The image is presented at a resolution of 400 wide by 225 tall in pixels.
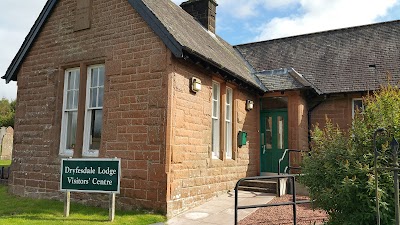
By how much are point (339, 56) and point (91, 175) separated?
39.0ft

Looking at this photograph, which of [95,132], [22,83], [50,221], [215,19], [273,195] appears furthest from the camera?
[215,19]

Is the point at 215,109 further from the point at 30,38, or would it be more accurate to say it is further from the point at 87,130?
the point at 30,38

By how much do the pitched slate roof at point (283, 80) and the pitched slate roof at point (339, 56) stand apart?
41.8 inches

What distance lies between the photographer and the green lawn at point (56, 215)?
7082 mm

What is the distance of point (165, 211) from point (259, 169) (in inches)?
238

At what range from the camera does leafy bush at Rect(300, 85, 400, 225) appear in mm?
4969

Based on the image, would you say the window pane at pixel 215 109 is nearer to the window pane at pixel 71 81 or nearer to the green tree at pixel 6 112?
the window pane at pixel 71 81

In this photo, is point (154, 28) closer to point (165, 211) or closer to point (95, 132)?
point (95, 132)

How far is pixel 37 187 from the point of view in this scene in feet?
32.0

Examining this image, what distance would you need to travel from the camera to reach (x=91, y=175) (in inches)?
295

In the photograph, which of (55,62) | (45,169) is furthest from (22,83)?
(45,169)

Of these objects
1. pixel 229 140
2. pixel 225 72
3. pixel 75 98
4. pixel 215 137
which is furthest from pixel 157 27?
pixel 229 140

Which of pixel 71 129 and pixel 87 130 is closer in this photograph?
pixel 87 130

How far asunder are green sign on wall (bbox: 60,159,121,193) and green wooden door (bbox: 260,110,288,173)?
7.10 m
